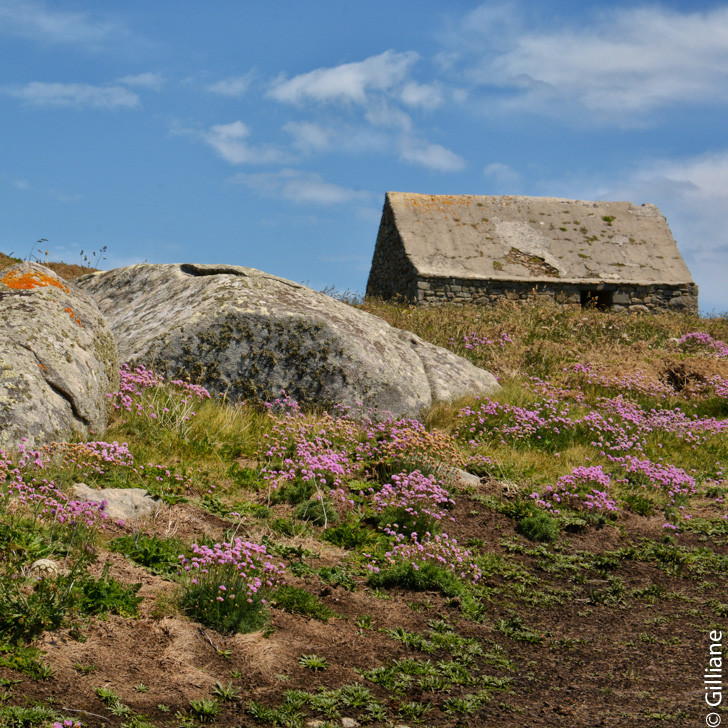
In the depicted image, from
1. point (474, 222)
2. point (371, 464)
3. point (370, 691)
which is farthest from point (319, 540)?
point (474, 222)

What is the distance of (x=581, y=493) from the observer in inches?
359

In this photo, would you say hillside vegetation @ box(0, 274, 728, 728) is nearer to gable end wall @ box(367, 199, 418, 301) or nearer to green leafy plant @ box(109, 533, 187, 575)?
green leafy plant @ box(109, 533, 187, 575)

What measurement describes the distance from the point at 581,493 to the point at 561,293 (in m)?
16.5

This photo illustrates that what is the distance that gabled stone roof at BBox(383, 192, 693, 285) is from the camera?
24.9 metres

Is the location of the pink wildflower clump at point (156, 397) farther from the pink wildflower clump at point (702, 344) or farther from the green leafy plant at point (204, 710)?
the pink wildflower clump at point (702, 344)

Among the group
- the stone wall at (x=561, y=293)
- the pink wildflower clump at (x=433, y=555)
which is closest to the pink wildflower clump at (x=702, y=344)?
the stone wall at (x=561, y=293)

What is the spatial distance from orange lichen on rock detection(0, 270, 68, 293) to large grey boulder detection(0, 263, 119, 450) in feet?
0.03

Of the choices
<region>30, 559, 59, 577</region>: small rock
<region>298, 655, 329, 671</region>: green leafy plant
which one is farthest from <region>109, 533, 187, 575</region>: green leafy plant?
<region>298, 655, 329, 671</region>: green leafy plant

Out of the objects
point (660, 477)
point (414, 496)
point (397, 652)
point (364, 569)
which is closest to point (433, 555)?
point (364, 569)

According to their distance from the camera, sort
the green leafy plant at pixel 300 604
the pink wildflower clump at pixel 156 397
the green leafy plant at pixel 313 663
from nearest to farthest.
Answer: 1. the green leafy plant at pixel 313 663
2. the green leafy plant at pixel 300 604
3. the pink wildflower clump at pixel 156 397

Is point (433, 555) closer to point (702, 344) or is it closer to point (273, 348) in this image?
point (273, 348)

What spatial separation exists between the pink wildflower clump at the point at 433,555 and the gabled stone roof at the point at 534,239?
1726 centimetres

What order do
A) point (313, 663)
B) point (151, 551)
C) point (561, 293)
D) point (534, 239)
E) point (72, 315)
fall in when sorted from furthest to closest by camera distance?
point (534, 239) → point (561, 293) → point (72, 315) → point (151, 551) → point (313, 663)

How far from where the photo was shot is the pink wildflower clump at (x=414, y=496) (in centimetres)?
744
